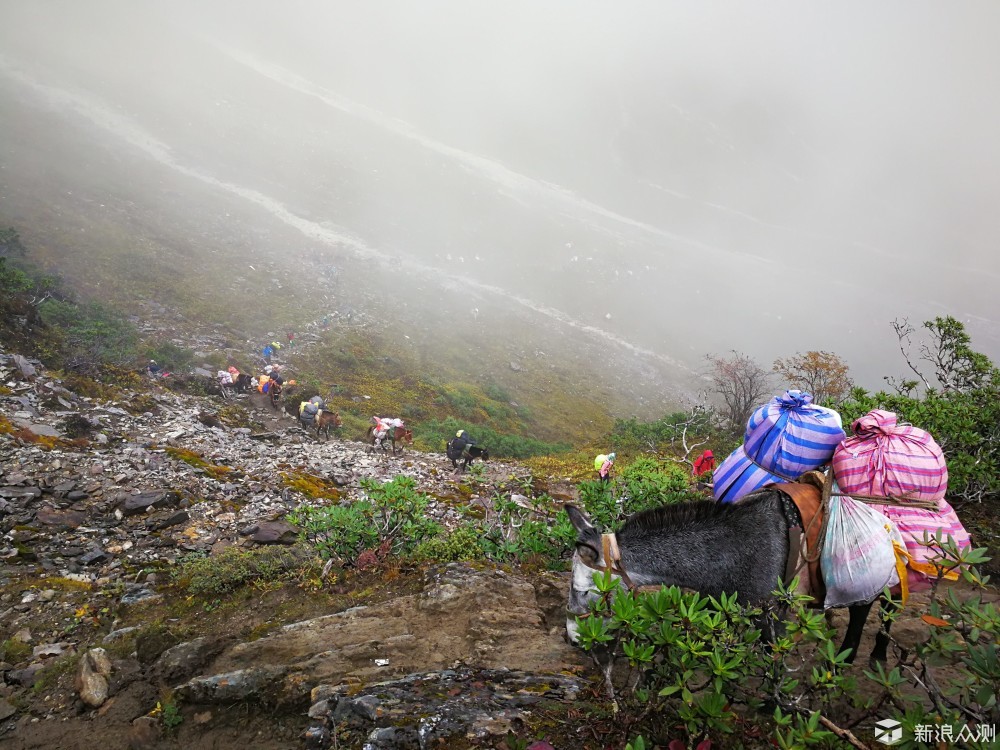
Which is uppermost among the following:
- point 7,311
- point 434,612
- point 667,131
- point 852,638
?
point 667,131

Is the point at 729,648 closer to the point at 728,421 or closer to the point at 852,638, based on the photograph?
the point at 852,638

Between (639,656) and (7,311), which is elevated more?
(639,656)

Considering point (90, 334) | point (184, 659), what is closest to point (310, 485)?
point (184, 659)

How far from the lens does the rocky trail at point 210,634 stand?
334 cm

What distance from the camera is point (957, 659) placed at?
224 cm

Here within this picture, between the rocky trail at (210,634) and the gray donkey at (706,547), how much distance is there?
929 mm

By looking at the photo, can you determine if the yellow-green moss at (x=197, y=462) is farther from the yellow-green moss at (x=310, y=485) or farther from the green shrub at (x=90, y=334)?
the green shrub at (x=90, y=334)

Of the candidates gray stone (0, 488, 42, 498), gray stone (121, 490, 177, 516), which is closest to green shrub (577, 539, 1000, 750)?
gray stone (121, 490, 177, 516)

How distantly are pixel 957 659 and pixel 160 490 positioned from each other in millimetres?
10340

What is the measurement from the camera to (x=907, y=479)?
11.5 ft

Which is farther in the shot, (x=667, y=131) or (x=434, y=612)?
(x=667, y=131)

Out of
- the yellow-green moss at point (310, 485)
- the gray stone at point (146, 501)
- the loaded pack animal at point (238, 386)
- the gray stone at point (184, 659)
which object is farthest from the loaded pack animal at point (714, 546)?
the loaded pack animal at point (238, 386)

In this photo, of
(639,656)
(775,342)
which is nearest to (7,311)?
(639,656)

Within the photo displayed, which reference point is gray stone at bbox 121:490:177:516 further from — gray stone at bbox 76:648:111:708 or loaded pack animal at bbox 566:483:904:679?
loaded pack animal at bbox 566:483:904:679
